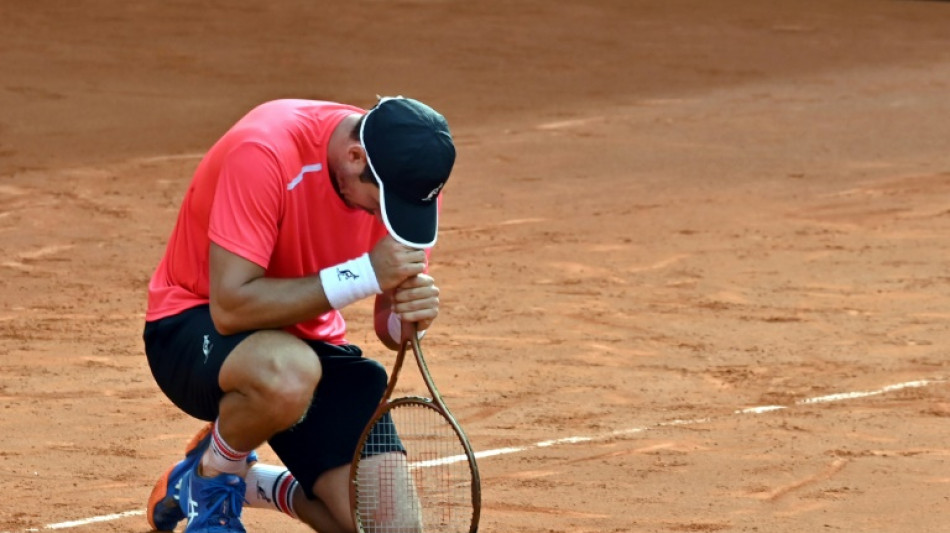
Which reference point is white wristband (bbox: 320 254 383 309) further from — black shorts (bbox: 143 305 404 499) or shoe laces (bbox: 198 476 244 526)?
shoe laces (bbox: 198 476 244 526)

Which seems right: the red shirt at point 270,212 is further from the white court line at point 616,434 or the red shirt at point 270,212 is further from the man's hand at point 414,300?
the white court line at point 616,434

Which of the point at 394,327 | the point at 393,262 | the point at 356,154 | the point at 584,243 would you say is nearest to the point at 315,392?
the point at 394,327

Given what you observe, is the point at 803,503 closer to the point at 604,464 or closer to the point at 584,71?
the point at 604,464

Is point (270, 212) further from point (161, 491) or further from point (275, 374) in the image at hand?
point (161, 491)

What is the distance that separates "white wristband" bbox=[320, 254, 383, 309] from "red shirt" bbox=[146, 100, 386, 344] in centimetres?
18

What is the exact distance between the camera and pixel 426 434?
18.2 ft

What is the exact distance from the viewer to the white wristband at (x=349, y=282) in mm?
4094

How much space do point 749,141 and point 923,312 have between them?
14.3ft

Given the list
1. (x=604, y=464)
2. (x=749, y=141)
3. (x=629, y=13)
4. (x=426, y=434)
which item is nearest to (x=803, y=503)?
(x=604, y=464)

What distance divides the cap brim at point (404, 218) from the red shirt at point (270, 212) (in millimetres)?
263

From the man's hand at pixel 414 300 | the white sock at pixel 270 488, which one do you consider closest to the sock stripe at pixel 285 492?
the white sock at pixel 270 488

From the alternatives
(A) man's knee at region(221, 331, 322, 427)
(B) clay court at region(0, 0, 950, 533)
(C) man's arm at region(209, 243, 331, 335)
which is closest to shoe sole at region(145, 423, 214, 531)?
(B) clay court at region(0, 0, 950, 533)

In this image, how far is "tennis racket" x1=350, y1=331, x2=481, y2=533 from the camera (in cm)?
410

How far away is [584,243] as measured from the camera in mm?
8711
